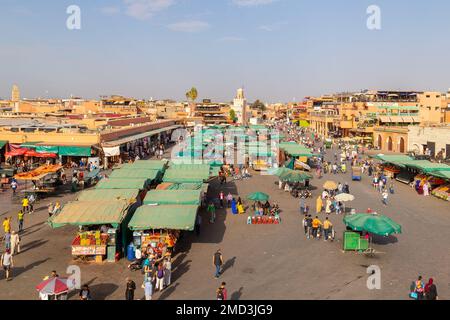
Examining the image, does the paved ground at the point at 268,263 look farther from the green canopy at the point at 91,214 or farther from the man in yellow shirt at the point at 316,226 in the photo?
the green canopy at the point at 91,214

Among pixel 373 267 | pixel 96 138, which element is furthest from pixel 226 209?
pixel 96 138

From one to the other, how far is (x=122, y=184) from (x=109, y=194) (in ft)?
7.18

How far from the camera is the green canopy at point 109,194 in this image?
16.9 meters

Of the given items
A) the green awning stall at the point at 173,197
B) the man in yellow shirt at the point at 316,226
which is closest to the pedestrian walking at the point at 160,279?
the green awning stall at the point at 173,197

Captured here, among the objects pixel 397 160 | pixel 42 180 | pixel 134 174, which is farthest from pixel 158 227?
pixel 397 160

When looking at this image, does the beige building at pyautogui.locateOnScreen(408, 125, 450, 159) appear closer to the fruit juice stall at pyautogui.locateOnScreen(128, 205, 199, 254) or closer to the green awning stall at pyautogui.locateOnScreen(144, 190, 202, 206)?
the green awning stall at pyautogui.locateOnScreen(144, 190, 202, 206)

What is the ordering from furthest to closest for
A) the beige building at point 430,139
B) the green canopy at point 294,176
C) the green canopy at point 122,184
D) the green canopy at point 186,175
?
1. the beige building at point 430,139
2. the green canopy at point 294,176
3. the green canopy at point 186,175
4. the green canopy at point 122,184

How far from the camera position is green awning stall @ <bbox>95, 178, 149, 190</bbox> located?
760 inches

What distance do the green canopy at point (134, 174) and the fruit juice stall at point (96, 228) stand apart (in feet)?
21.1

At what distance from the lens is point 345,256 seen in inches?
580

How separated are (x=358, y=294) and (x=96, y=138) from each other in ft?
91.7

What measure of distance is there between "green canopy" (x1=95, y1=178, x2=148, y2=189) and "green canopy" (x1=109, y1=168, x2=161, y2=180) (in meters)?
1.17

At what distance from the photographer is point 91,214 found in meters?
14.5
